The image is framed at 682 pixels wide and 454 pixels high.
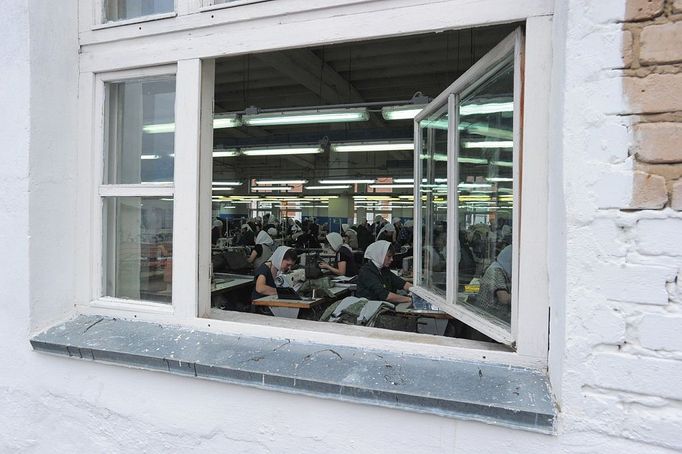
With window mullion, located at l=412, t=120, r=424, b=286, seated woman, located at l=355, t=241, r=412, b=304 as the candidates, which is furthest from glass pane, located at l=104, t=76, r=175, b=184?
seated woman, located at l=355, t=241, r=412, b=304

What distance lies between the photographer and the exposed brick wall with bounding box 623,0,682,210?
126 cm

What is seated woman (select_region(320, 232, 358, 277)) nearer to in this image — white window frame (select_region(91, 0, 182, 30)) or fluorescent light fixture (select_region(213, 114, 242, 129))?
fluorescent light fixture (select_region(213, 114, 242, 129))

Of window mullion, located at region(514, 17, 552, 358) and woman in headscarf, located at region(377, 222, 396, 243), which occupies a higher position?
window mullion, located at region(514, 17, 552, 358)

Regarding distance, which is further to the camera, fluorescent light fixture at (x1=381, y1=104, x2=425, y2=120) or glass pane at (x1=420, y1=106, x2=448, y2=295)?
fluorescent light fixture at (x1=381, y1=104, x2=425, y2=120)

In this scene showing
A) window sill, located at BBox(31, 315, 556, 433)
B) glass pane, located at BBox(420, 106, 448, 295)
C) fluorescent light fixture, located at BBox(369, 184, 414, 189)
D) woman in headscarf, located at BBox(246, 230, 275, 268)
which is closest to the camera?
window sill, located at BBox(31, 315, 556, 433)

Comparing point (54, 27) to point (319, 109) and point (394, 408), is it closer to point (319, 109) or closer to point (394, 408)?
point (394, 408)

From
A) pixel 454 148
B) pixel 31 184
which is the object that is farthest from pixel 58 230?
pixel 454 148

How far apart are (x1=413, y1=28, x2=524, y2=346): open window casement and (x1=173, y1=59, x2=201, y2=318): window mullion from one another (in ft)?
4.31

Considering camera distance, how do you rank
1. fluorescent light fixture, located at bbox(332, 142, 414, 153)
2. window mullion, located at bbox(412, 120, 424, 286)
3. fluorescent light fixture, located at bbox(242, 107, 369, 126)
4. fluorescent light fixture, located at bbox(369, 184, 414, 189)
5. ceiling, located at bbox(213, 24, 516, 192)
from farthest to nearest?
fluorescent light fixture, located at bbox(369, 184, 414, 189) < fluorescent light fixture, located at bbox(332, 142, 414, 153) < ceiling, located at bbox(213, 24, 516, 192) < fluorescent light fixture, located at bbox(242, 107, 369, 126) < window mullion, located at bbox(412, 120, 424, 286)

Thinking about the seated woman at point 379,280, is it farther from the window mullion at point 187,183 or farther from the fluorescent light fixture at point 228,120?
the fluorescent light fixture at point 228,120

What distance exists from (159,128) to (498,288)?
1.86 meters

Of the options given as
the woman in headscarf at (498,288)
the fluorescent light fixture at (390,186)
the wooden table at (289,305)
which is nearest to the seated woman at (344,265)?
the wooden table at (289,305)

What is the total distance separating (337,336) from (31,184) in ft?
5.37

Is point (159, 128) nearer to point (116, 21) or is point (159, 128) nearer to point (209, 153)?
point (209, 153)
